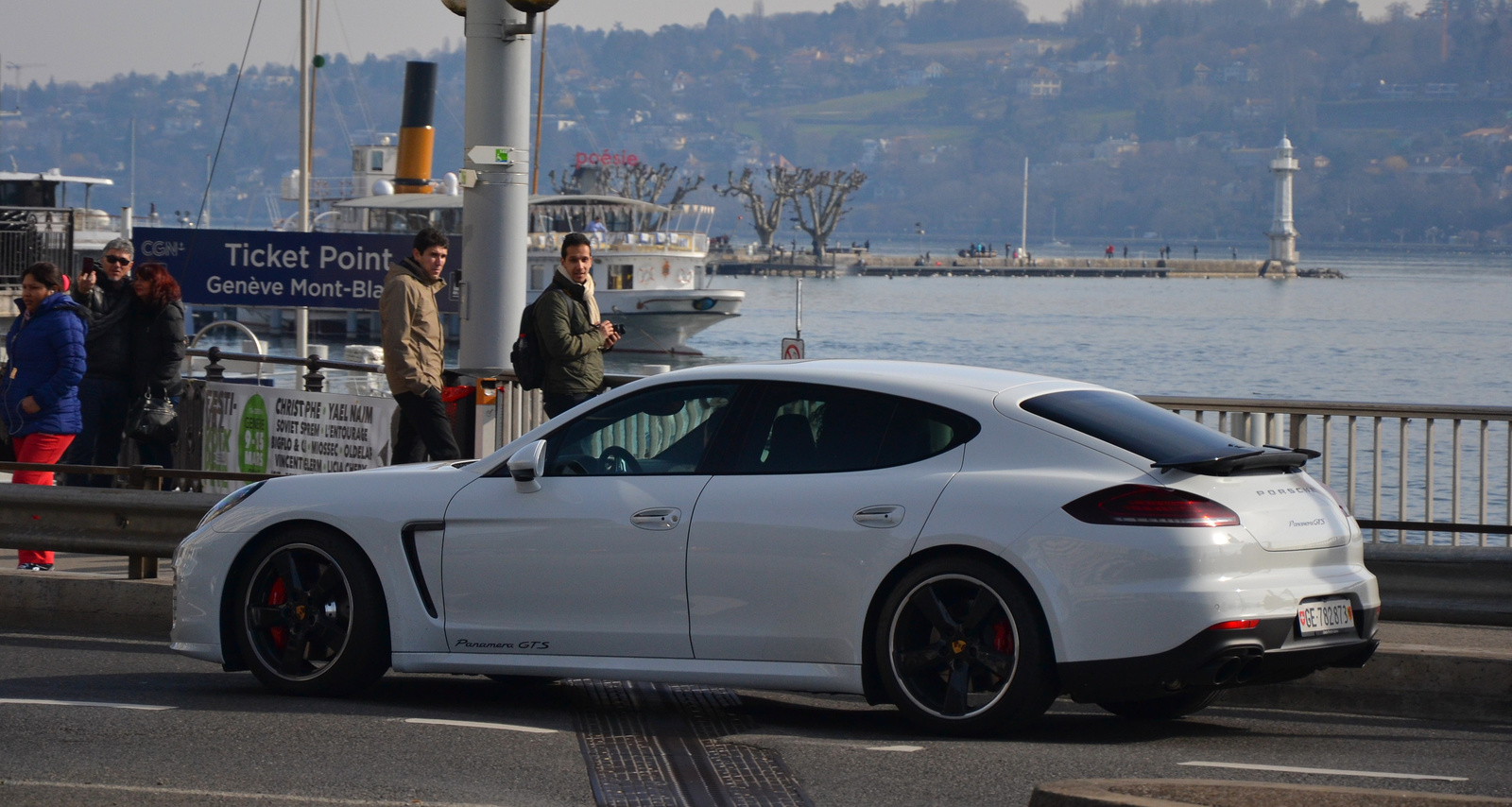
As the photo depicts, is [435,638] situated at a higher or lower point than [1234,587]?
lower

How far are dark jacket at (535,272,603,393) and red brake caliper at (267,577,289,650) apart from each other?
302 centimetres

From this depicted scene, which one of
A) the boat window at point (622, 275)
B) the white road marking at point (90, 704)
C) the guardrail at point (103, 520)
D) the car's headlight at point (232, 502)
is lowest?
the white road marking at point (90, 704)

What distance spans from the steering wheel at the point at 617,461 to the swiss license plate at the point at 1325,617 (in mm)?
2413

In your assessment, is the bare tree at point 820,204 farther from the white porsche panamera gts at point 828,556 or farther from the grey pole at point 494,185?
the white porsche panamera gts at point 828,556

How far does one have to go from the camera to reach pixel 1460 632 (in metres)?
8.21

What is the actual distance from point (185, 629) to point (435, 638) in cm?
114

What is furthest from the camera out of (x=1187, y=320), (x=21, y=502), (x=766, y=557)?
(x=1187, y=320)

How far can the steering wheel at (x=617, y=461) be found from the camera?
6500 mm

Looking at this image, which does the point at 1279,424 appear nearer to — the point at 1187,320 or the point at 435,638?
the point at 435,638

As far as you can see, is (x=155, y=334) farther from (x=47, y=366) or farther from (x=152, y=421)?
(x=47, y=366)

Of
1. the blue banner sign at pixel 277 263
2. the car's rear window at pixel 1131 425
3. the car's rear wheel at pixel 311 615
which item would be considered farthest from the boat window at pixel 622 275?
the car's rear window at pixel 1131 425

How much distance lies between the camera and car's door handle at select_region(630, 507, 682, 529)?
20.6 ft

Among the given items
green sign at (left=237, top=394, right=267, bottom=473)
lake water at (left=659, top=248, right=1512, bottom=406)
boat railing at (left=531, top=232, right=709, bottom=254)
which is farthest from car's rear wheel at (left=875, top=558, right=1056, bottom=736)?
boat railing at (left=531, top=232, right=709, bottom=254)

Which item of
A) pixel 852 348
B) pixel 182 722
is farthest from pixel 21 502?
pixel 852 348
